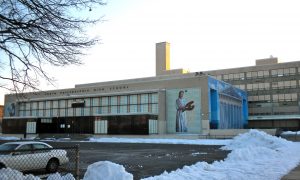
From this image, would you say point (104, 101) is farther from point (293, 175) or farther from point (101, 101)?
point (293, 175)

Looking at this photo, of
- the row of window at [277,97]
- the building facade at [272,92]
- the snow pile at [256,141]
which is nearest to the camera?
the snow pile at [256,141]

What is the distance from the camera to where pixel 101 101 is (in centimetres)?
7500

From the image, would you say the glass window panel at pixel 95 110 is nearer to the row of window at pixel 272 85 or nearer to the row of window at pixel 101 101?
the row of window at pixel 101 101

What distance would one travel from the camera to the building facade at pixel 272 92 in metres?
Answer: 90.5

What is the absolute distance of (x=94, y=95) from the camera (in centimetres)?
7550

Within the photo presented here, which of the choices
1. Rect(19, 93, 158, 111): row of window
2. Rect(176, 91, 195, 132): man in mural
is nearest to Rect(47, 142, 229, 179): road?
Rect(176, 91, 195, 132): man in mural

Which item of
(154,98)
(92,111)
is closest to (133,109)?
Answer: (154,98)

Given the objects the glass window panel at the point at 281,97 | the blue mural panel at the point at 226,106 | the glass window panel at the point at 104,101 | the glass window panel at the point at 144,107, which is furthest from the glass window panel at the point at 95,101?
the glass window panel at the point at 281,97

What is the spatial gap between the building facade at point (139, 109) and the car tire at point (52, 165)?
1886 inches

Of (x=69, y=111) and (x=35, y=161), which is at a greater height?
(x=69, y=111)

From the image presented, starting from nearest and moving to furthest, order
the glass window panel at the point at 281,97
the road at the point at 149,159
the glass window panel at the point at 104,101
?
the road at the point at 149,159 → the glass window panel at the point at 104,101 → the glass window panel at the point at 281,97

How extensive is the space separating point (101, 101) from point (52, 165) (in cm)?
5959

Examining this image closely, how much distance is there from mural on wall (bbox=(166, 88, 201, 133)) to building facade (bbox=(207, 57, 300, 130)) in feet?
114

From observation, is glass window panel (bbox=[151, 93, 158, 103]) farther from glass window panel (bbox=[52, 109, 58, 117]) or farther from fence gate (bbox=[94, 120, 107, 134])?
glass window panel (bbox=[52, 109, 58, 117])
